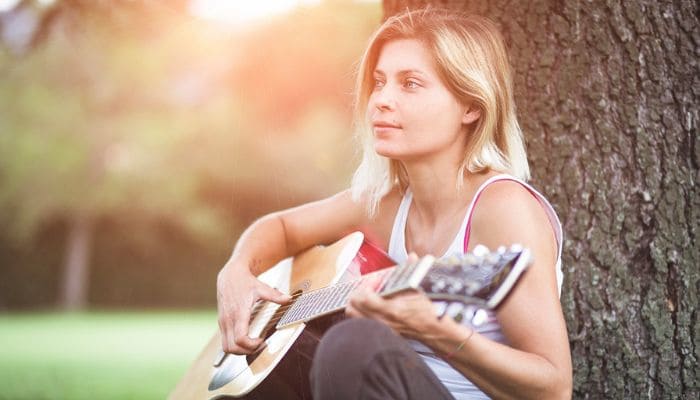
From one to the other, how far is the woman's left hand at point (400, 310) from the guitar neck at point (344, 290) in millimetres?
27

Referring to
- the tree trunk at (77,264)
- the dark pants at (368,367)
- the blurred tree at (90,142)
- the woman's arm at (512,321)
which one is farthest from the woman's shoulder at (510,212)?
the tree trunk at (77,264)

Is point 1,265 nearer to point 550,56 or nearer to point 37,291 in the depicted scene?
point 37,291

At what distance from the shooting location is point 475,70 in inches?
90.7

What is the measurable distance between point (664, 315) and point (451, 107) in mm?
1014

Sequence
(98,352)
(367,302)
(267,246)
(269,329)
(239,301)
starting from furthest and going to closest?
(98,352)
(267,246)
(239,301)
(269,329)
(367,302)

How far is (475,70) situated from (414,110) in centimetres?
20

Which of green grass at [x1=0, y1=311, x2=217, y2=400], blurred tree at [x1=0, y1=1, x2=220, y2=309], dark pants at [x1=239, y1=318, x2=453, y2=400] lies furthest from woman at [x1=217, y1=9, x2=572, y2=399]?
blurred tree at [x1=0, y1=1, x2=220, y2=309]

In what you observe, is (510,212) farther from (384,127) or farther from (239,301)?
(239,301)

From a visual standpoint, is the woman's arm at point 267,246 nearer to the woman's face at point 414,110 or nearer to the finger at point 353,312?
the woman's face at point 414,110

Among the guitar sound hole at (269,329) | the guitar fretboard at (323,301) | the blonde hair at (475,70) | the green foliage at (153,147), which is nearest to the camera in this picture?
the guitar fretboard at (323,301)

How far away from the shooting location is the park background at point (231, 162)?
2.70m

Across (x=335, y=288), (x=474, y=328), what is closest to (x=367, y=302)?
(x=335, y=288)

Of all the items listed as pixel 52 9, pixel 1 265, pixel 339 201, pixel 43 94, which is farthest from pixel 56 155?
pixel 339 201

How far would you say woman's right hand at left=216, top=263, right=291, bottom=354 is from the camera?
2.46 m
